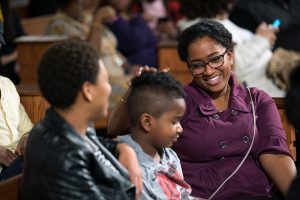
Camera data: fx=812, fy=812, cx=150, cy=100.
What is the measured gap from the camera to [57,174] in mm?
Answer: 2338

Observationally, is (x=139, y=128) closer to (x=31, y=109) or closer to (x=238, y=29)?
(x=31, y=109)

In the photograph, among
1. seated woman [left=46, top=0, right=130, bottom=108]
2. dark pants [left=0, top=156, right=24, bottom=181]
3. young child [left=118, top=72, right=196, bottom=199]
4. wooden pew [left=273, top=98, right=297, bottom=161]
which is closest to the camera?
young child [left=118, top=72, right=196, bottom=199]

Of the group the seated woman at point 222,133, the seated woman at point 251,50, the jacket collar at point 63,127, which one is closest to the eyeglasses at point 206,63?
the seated woman at point 222,133

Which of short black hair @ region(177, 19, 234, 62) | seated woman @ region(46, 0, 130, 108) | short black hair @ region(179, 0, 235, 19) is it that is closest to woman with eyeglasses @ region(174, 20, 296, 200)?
short black hair @ region(177, 19, 234, 62)

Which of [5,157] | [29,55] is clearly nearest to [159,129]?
[5,157]

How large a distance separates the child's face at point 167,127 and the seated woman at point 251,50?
2204mm

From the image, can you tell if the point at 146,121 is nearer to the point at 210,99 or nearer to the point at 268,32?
the point at 210,99

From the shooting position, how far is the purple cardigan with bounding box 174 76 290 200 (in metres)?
3.09

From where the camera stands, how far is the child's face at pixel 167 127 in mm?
2729

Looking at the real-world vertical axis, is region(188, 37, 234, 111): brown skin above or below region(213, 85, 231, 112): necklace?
above

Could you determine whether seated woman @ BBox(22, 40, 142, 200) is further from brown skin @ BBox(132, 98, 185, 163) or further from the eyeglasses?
the eyeglasses

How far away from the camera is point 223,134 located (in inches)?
122

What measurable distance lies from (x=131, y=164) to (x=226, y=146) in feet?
2.11

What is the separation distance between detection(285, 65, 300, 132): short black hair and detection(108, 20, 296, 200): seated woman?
1.95 ft
